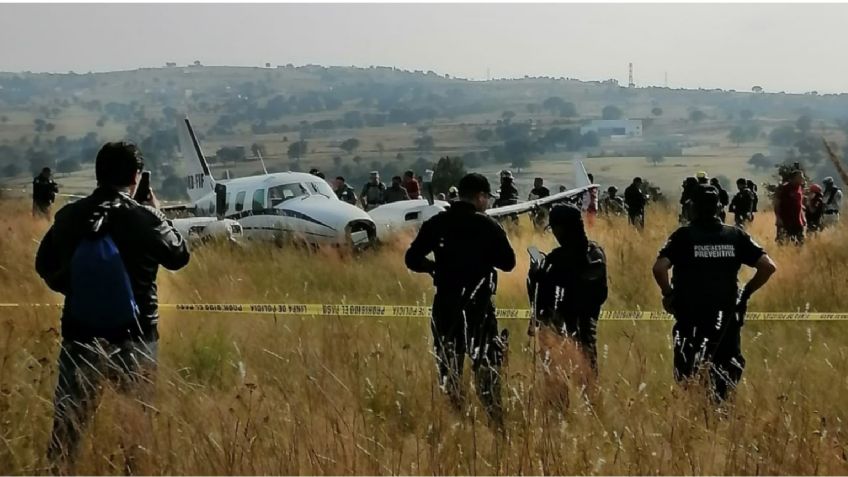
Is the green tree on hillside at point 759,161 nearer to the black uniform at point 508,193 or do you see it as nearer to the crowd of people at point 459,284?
the black uniform at point 508,193

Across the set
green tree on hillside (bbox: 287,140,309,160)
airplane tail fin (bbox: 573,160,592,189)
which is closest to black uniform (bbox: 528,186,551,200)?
airplane tail fin (bbox: 573,160,592,189)

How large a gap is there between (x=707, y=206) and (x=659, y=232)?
6388 millimetres

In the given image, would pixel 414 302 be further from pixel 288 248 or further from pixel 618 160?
pixel 618 160

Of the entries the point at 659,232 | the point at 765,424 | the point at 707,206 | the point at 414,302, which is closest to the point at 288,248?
the point at 414,302

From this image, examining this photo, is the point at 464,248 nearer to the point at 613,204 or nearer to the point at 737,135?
the point at 737,135

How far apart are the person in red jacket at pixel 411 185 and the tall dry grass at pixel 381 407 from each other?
300 cm

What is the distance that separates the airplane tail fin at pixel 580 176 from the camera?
1097cm

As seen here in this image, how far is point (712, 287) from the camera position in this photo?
17.3ft

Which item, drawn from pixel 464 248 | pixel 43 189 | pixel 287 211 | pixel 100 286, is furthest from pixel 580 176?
pixel 100 286

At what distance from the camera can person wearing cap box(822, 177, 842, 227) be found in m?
13.6

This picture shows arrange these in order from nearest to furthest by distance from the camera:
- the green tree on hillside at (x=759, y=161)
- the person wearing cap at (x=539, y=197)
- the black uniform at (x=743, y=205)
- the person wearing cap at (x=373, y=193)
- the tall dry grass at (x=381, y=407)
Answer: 1. the tall dry grass at (x=381, y=407)
2. the green tree on hillside at (x=759, y=161)
3. the person wearing cap at (x=373, y=193)
4. the black uniform at (x=743, y=205)
5. the person wearing cap at (x=539, y=197)

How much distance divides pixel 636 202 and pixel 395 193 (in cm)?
353

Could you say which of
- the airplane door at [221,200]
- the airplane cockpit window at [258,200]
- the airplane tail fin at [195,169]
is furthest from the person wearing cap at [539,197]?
the airplane tail fin at [195,169]

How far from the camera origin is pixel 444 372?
517cm
